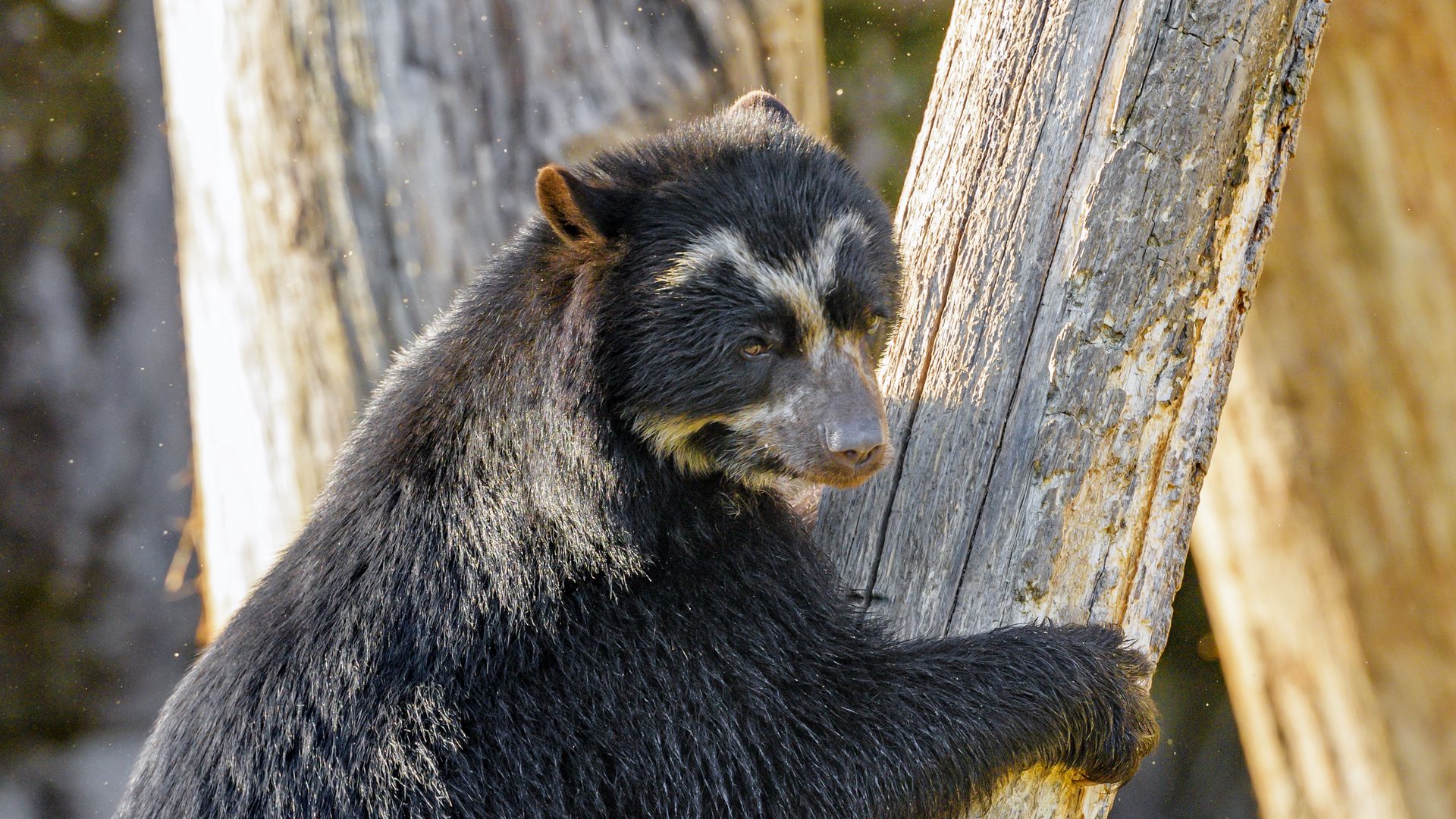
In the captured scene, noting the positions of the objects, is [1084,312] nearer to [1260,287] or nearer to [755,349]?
[755,349]

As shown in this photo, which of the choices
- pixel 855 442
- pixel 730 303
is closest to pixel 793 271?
pixel 730 303

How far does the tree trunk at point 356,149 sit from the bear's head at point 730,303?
235cm

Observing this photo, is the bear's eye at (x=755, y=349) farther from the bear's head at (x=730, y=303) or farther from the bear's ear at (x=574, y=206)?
the bear's ear at (x=574, y=206)

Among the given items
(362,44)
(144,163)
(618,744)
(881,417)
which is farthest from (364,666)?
(144,163)

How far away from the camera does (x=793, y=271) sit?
9.86 ft

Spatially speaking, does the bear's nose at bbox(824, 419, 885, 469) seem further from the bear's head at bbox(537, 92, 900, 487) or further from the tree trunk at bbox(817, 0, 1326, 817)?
the tree trunk at bbox(817, 0, 1326, 817)

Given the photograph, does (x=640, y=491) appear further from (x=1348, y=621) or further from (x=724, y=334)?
(x=1348, y=621)

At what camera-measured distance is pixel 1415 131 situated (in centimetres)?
588

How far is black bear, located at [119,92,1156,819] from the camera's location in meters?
2.86

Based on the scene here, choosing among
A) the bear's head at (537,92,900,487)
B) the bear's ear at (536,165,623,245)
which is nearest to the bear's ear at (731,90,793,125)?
the bear's head at (537,92,900,487)

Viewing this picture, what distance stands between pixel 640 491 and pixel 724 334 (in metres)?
0.44

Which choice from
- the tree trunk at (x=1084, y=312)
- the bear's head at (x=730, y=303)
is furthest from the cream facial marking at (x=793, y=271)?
the tree trunk at (x=1084, y=312)

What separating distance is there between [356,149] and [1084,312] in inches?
134

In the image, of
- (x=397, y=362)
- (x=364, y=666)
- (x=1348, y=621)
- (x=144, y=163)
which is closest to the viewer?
(x=364, y=666)
